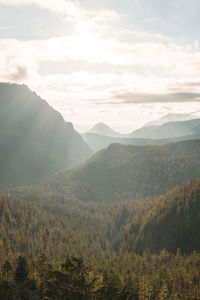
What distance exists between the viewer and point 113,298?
3319 centimetres

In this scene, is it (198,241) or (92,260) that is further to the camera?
(198,241)

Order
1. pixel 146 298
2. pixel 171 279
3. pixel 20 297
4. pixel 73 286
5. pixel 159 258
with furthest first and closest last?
1. pixel 159 258
2. pixel 171 279
3. pixel 146 298
4. pixel 20 297
5. pixel 73 286

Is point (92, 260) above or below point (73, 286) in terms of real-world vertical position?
below

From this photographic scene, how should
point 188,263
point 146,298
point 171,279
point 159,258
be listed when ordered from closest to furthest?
1. point 146,298
2. point 171,279
3. point 188,263
4. point 159,258

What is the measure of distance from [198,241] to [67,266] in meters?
197

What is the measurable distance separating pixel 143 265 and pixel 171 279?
1426 inches

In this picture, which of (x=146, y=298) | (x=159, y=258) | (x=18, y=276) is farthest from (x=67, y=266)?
(x=159, y=258)

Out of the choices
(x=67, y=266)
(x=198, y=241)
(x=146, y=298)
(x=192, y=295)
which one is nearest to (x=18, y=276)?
(x=67, y=266)

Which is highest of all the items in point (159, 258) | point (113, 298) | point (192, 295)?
point (113, 298)

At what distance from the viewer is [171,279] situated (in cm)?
13512

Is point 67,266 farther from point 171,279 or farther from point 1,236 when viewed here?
point 1,236

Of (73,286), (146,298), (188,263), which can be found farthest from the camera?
(188,263)

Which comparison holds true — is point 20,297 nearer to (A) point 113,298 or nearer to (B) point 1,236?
(A) point 113,298

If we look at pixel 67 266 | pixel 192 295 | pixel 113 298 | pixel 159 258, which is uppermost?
pixel 67 266
